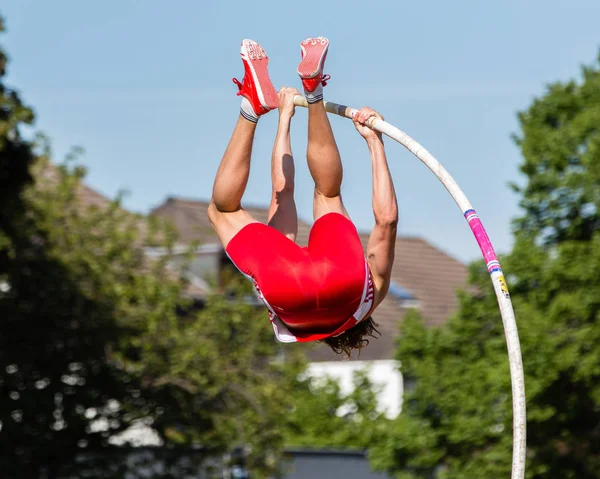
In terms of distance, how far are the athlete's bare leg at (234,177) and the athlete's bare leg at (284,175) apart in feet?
1.32

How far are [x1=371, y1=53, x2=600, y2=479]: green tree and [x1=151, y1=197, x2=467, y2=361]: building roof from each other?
40.5ft

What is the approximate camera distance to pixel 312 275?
6.40 meters

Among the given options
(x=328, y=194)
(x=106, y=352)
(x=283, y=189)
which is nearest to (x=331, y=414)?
(x=106, y=352)

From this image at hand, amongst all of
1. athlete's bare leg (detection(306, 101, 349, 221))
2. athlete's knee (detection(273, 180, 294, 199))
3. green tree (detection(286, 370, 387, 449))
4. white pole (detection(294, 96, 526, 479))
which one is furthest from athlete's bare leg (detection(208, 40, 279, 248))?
green tree (detection(286, 370, 387, 449))

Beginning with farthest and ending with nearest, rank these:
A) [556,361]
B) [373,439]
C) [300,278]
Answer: [373,439]
[556,361]
[300,278]

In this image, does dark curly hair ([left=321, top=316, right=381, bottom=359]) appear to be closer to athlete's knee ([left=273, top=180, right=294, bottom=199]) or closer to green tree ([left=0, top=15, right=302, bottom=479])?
athlete's knee ([left=273, top=180, right=294, bottom=199])

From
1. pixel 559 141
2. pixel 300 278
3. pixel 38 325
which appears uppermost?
pixel 559 141

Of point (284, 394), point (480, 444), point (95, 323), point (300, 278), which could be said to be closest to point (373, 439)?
point (284, 394)

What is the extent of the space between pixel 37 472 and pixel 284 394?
4362mm

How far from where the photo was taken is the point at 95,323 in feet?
61.5

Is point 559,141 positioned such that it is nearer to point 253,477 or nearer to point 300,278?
point 253,477

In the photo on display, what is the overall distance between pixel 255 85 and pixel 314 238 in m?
0.92

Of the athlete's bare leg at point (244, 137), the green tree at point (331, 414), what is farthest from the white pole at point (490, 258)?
the green tree at point (331, 414)

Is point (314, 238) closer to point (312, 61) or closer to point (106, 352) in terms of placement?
point (312, 61)
